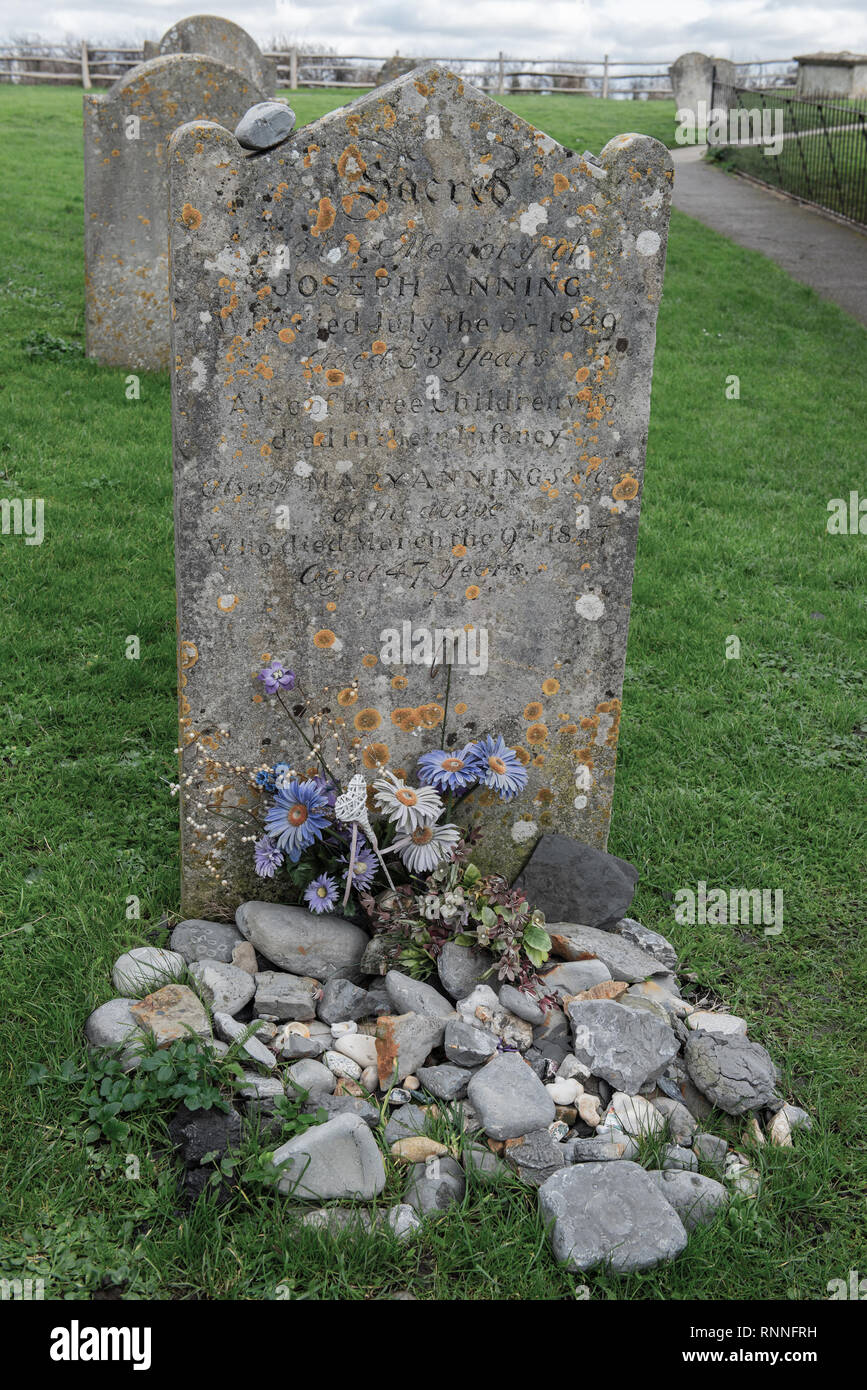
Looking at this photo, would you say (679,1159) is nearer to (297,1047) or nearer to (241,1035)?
(297,1047)

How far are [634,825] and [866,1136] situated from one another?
1.63m

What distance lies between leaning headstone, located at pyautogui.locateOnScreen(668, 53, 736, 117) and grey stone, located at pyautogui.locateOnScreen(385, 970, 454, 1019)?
23092mm

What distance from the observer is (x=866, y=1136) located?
3.33 metres

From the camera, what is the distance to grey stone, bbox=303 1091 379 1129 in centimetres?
317

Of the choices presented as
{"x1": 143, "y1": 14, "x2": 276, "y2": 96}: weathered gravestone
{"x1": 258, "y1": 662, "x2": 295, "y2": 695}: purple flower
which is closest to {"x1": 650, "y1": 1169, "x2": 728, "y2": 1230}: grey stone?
{"x1": 258, "y1": 662, "x2": 295, "y2": 695}: purple flower

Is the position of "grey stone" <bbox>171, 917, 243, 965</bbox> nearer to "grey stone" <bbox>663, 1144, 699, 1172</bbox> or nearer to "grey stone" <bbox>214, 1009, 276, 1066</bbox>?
"grey stone" <bbox>214, 1009, 276, 1066</bbox>

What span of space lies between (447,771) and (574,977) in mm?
784

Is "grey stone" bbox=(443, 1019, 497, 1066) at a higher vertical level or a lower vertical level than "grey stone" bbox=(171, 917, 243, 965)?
lower

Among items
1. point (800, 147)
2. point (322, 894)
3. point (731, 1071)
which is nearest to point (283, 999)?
point (322, 894)

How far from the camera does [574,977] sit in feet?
12.0

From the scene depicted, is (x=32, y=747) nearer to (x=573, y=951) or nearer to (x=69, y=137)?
(x=573, y=951)

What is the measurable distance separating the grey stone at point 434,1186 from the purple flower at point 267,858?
1.09 meters

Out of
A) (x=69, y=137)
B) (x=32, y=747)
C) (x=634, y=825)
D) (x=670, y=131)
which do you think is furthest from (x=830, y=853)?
(x=670, y=131)

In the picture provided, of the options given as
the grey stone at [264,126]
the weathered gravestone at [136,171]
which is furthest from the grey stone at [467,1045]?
the weathered gravestone at [136,171]
